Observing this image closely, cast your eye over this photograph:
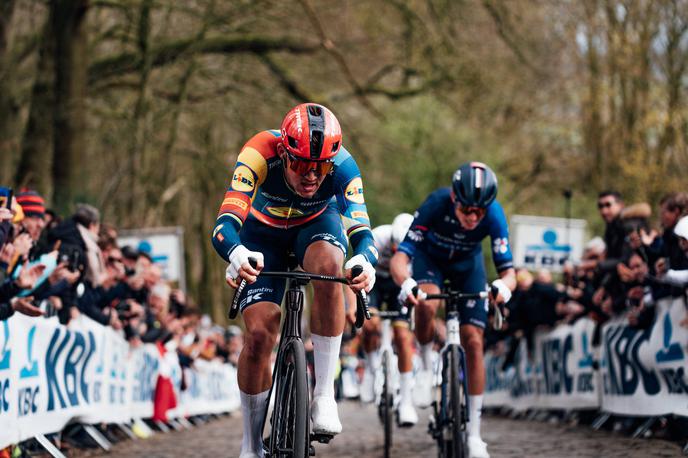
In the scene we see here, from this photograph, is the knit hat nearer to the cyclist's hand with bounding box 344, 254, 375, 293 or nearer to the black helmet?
the black helmet

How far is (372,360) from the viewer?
11883 millimetres

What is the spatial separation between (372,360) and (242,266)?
622 cm

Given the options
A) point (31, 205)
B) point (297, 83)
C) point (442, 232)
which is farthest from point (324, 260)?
point (297, 83)

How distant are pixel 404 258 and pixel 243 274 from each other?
3.15 m

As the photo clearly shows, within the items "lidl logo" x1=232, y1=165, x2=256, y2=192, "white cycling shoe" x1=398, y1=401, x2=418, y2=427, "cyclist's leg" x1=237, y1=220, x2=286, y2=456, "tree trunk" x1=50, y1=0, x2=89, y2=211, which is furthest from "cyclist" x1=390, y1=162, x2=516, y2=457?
"tree trunk" x1=50, y1=0, x2=89, y2=211

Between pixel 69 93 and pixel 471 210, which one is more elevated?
pixel 69 93

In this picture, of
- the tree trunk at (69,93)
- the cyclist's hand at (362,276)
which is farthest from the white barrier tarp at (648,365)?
the tree trunk at (69,93)

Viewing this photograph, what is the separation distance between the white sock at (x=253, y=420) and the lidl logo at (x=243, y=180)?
47.0 inches

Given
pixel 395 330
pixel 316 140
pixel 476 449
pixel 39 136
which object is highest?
pixel 39 136

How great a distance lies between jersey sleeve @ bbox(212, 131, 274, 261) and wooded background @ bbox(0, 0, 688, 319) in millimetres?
10294

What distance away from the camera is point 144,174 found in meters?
23.1

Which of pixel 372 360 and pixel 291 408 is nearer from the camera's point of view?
pixel 291 408

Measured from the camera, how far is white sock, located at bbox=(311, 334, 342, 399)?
6.40m

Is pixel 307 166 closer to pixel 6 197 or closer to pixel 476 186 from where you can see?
pixel 476 186
